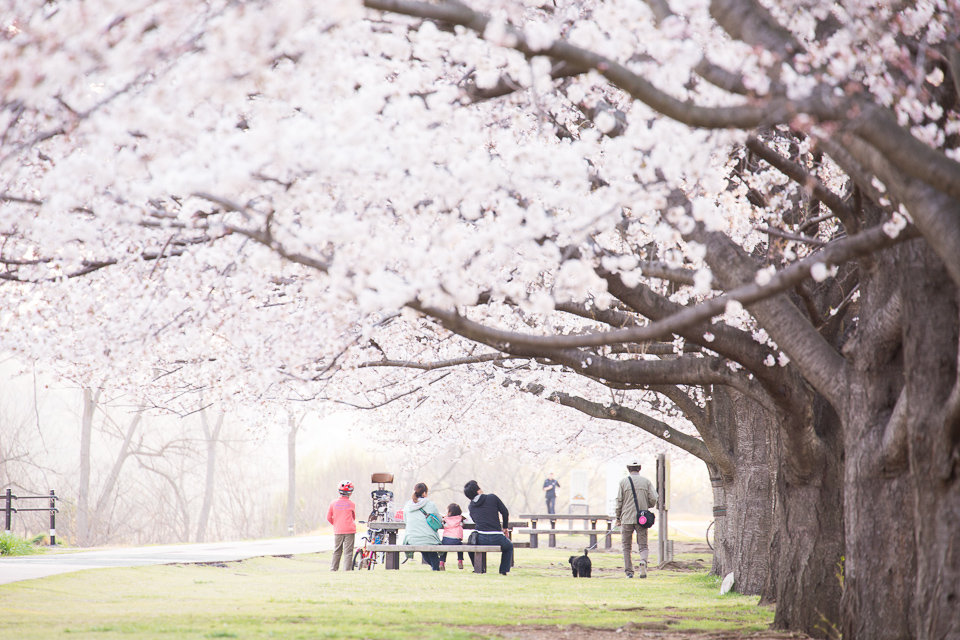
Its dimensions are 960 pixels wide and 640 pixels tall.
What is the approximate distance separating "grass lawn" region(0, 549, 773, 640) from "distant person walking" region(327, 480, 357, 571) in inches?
51.1

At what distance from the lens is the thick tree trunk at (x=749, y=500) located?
39.5 feet

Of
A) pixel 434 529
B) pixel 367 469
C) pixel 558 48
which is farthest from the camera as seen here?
pixel 367 469

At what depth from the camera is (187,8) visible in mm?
4281

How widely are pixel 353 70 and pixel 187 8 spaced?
1514 millimetres

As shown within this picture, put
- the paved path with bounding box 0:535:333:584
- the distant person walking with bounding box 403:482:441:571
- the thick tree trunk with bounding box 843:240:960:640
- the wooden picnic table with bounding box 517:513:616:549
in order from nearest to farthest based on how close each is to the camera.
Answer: the thick tree trunk with bounding box 843:240:960:640
the paved path with bounding box 0:535:333:584
the distant person walking with bounding box 403:482:441:571
the wooden picnic table with bounding box 517:513:616:549

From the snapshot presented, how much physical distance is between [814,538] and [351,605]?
4713mm

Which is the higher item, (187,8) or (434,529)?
(187,8)

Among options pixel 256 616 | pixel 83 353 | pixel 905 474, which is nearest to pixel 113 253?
pixel 83 353

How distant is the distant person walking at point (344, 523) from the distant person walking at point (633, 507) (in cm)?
453

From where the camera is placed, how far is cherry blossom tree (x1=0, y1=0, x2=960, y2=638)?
464cm

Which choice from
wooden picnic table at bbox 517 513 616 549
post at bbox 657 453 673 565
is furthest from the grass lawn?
wooden picnic table at bbox 517 513 616 549

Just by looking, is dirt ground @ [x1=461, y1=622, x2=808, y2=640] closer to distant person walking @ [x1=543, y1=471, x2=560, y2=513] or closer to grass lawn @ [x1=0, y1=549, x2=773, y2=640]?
grass lawn @ [x1=0, y1=549, x2=773, y2=640]

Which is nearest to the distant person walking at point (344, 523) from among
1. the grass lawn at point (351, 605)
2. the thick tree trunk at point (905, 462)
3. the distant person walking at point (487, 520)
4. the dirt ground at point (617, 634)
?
the grass lawn at point (351, 605)

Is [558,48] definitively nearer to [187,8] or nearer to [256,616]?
[187,8]
